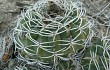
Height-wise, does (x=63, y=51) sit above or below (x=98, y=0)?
below

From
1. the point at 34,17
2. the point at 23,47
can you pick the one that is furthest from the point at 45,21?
the point at 23,47

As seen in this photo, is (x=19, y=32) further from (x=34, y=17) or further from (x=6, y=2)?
(x=6, y=2)

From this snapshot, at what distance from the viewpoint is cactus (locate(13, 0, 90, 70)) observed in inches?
62.8

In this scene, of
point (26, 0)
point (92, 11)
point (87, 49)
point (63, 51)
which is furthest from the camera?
point (26, 0)

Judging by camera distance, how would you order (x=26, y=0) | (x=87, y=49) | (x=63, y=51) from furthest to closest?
1. (x=26, y=0)
2. (x=87, y=49)
3. (x=63, y=51)

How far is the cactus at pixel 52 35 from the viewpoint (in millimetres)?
1595

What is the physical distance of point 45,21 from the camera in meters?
1.65

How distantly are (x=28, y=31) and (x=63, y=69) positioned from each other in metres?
0.31

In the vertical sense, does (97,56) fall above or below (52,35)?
below

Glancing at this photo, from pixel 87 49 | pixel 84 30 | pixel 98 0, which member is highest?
pixel 98 0

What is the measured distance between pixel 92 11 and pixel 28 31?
995mm

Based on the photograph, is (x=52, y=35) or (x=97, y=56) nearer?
(x=52, y=35)

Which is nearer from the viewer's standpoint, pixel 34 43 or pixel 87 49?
pixel 34 43

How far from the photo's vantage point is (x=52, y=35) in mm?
1575
